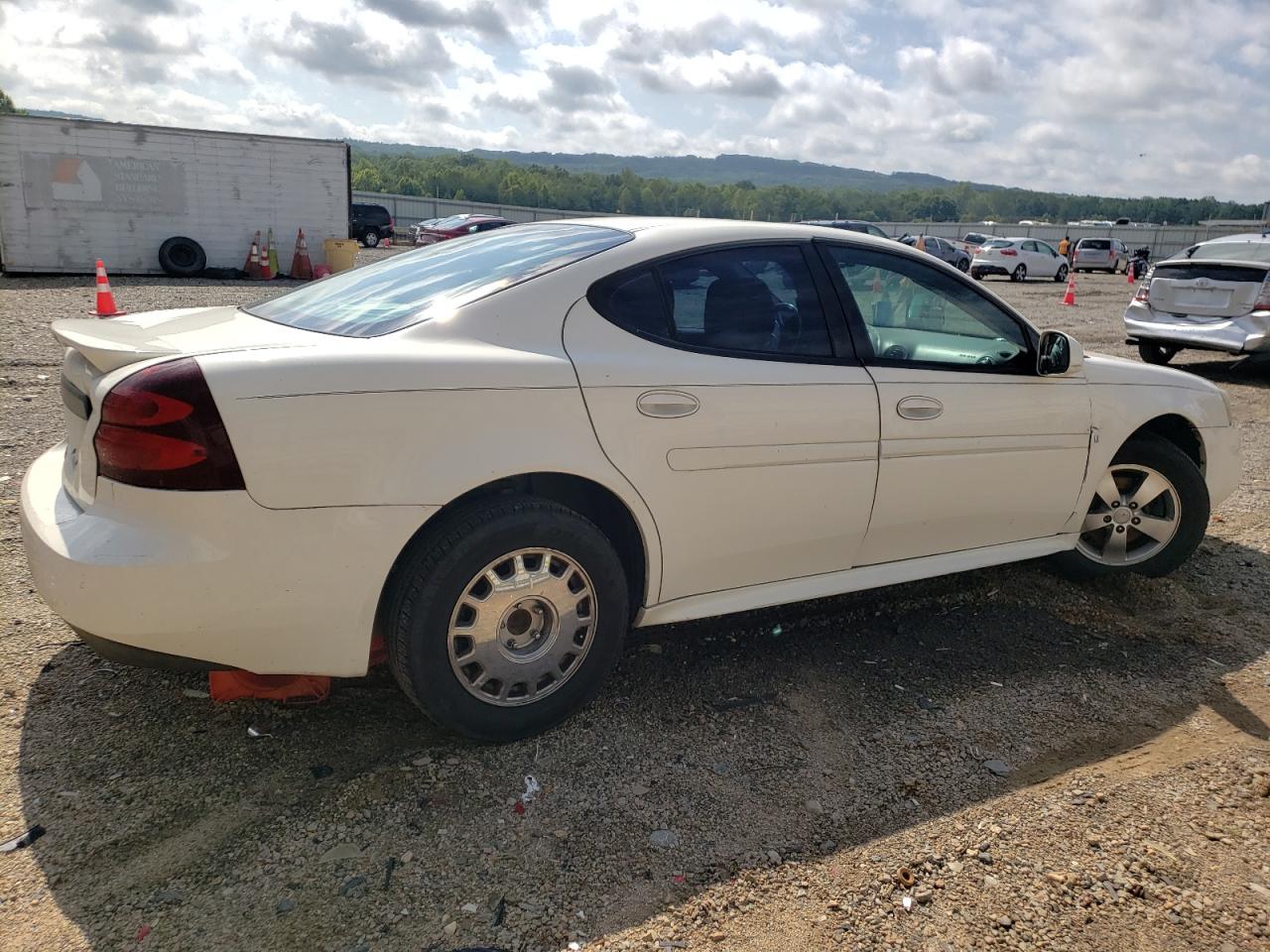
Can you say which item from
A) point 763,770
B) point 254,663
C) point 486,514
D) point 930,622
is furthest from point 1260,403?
point 254,663

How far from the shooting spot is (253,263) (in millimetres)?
18375

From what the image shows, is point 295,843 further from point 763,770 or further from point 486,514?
point 763,770

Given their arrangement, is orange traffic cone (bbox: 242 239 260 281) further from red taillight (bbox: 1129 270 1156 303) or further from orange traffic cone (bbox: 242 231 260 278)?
red taillight (bbox: 1129 270 1156 303)

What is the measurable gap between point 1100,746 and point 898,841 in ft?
3.27

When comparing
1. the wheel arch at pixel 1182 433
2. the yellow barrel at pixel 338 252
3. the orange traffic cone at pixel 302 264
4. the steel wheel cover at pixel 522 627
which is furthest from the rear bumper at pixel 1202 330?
the orange traffic cone at pixel 302 264

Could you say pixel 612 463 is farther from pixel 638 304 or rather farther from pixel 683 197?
pixel 683 197

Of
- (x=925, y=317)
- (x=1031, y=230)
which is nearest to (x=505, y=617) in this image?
(x=925, y=317)

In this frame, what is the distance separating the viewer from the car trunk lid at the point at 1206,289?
9828mm

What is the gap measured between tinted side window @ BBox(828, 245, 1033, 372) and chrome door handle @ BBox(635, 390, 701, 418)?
866 millimetres

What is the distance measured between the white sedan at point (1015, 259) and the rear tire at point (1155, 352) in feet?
59.6

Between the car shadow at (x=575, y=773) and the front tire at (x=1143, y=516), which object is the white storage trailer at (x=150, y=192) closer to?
the car shadow at (x=575, y=773)

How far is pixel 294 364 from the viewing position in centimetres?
244

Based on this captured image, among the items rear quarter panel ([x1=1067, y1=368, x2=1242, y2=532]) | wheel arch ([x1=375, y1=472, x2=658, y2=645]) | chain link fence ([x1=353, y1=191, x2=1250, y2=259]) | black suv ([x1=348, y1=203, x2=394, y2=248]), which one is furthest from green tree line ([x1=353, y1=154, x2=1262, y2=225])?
wheel arch ([x1=375, y1=472, x2=658, y2=645])

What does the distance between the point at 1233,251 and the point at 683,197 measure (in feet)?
181
